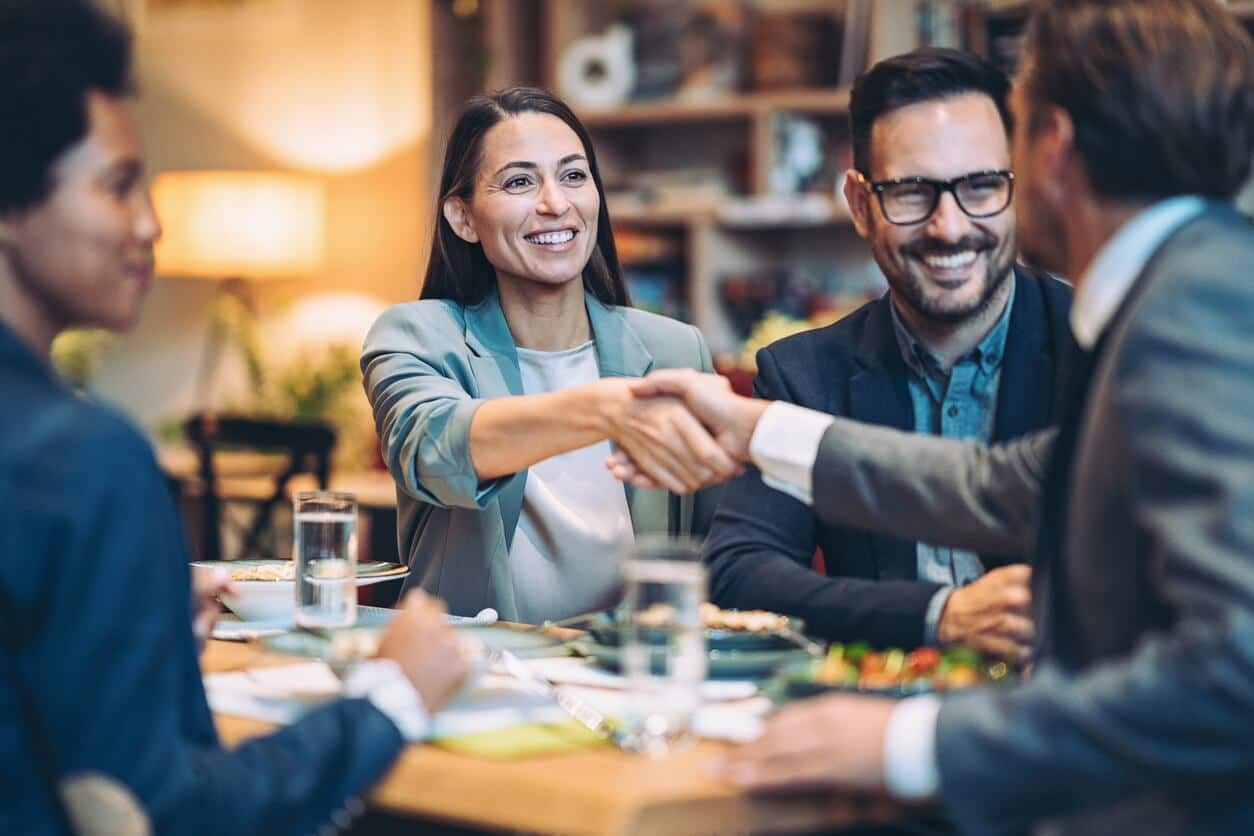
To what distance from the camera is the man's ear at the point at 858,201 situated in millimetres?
2383

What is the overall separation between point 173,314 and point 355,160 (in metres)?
1.00

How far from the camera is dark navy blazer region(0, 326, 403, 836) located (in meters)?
1.17

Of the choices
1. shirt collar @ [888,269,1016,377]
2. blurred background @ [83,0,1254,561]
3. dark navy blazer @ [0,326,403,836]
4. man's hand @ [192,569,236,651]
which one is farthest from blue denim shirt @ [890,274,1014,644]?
blurred background @ [83,0,1254,561]

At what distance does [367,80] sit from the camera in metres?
6.00

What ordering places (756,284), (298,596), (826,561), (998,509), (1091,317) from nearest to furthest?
(1091,317)
(998,509)
(298,596)
(826,561)
(756,284)

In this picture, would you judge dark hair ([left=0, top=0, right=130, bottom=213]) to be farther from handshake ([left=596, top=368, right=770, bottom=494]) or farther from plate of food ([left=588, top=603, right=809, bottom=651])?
handshake ([left=596, top=368, right=770, bottom=494])

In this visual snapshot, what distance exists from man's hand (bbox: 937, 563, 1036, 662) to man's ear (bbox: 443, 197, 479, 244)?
112cm

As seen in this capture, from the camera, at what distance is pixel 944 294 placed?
89.0 inches

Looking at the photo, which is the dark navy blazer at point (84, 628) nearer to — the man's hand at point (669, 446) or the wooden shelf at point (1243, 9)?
the man's hand at point (669, 446)

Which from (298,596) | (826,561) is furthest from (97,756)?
(826,561)

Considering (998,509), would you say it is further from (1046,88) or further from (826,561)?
(826,561)

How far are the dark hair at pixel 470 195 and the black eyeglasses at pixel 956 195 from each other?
0.53 metres

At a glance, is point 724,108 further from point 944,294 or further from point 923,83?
point 944,294

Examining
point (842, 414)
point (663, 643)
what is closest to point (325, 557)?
point (663, 643)
